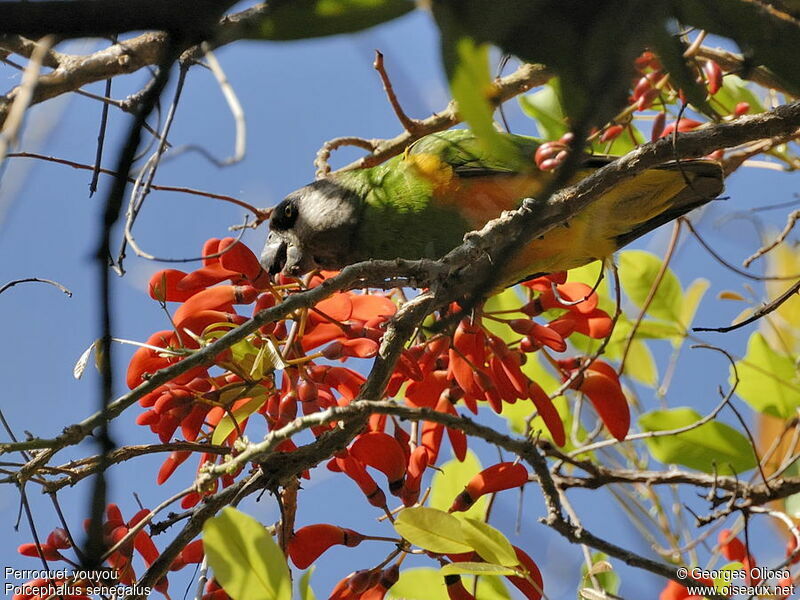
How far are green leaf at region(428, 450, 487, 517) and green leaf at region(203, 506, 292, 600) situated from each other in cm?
96

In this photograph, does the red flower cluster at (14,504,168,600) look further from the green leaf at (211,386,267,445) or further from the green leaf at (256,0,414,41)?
the green leaf at (256,0,414,41)

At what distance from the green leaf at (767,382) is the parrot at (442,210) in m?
0.46

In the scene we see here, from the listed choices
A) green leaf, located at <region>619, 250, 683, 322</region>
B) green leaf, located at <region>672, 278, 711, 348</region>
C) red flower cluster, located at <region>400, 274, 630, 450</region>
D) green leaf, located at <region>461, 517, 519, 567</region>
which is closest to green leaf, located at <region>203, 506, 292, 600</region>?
green leaf, located at <region>461, 517, 519, 567</region>

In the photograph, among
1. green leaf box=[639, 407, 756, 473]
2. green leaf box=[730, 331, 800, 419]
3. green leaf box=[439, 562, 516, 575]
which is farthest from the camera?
green leaf box=[730, 331, 800, 419]

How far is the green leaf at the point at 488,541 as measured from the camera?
52.5 inches

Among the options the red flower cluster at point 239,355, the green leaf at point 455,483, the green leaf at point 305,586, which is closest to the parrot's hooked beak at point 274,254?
the red flower cluster at point 239,355

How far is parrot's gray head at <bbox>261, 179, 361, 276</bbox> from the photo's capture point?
2.61 metres

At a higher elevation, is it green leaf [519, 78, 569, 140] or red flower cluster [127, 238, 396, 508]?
green leaf [519, 78, 569, 140]

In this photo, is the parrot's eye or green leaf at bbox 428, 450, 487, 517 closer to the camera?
green leaf at bbox 428, 450, 487, 517

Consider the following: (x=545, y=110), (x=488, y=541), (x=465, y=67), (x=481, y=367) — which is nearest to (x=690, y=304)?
(x=545, y=110)

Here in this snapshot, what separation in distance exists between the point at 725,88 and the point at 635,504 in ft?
4.48

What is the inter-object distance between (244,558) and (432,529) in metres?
0.34

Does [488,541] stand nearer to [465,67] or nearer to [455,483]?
[455,483]

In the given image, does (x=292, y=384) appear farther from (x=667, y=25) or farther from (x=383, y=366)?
(x=667, y=25)
